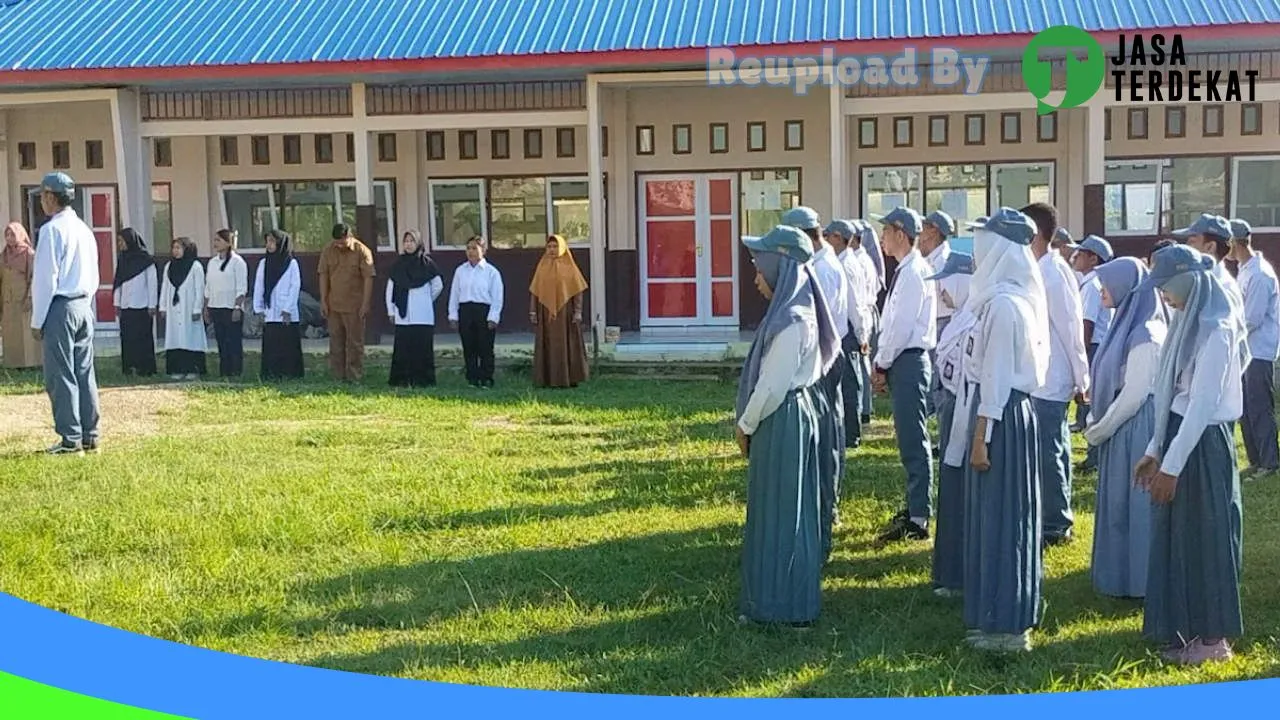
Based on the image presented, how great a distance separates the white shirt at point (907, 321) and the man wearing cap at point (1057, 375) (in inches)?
25.2

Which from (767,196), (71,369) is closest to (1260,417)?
(71,369)

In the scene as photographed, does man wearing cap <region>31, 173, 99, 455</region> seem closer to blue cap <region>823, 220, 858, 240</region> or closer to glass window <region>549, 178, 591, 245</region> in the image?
blue cap <region>823, 220, 858, 240</region>

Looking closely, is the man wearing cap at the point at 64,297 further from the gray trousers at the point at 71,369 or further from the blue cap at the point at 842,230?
the blue cap at the point at 842,230

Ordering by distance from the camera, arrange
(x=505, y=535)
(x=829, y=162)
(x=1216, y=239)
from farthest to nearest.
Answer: (x=829, y=162) < (x=505, y=535) < (x=1216, y=239)

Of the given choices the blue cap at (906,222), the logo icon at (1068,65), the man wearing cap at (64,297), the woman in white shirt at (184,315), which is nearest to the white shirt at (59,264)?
the man wearing cap at (64,297)

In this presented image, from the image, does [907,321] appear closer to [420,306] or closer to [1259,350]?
[1259,350]

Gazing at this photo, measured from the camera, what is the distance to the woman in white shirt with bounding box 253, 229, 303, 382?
45.3 feet

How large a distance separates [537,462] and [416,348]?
4681 mm

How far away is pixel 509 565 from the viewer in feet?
21.0

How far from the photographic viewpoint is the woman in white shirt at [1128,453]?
568 centimetres

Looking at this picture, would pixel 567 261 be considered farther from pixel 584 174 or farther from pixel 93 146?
pixel 93 146

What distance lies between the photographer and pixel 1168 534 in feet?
16.1

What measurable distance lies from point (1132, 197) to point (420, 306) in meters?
8.74

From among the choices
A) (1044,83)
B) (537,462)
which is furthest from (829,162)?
(537,462)
